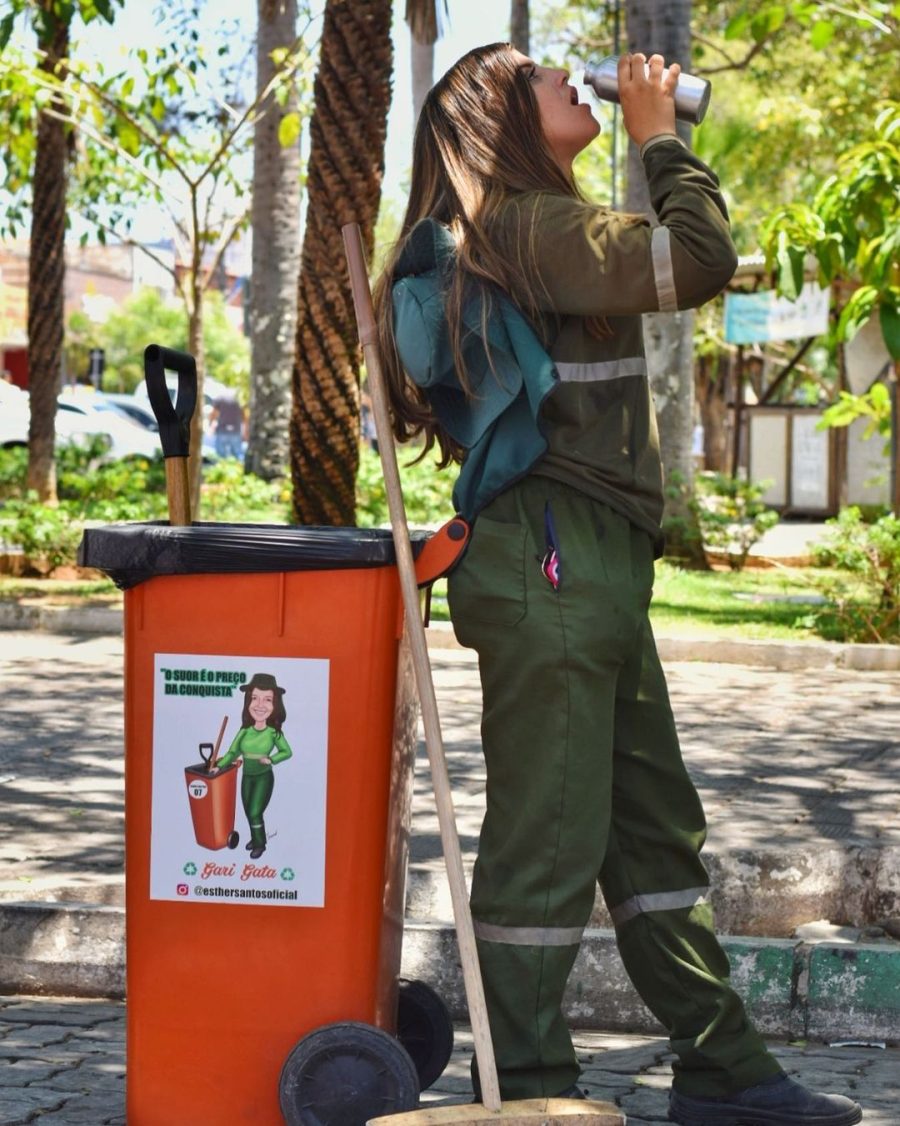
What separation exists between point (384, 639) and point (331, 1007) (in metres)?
0.66

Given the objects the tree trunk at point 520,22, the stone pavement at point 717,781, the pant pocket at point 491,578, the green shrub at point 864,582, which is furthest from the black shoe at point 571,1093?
the tree trunk at point 520,22

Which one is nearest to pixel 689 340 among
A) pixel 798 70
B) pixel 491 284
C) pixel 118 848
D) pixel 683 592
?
pixel 683 592

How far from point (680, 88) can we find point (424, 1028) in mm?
1851

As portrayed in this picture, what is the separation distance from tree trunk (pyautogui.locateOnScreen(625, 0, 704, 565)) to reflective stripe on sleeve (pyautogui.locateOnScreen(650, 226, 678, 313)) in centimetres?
872

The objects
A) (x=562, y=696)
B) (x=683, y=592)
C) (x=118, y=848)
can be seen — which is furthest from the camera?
(x=683, y=592)

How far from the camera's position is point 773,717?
A: 834 centimetres

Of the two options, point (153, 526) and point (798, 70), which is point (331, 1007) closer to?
point (153, 526)

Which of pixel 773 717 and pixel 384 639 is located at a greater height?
pixel 384 639

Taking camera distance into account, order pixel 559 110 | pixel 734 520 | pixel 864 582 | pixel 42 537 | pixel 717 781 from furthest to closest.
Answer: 1. pixel 734 520
2. pixel 42 537
3. pixel 864 582
4. pixel 717 781
5. pixel 559 110

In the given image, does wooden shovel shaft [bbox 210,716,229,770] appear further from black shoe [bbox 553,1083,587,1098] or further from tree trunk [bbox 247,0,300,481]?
tree trunk [bbox 247,0,300,481]

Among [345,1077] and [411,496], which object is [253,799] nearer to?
[345,1077]

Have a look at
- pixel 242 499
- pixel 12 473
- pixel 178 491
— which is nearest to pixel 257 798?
pixel 178 491

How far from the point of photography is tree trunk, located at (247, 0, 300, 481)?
710 inches

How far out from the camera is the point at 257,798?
3.29 m
